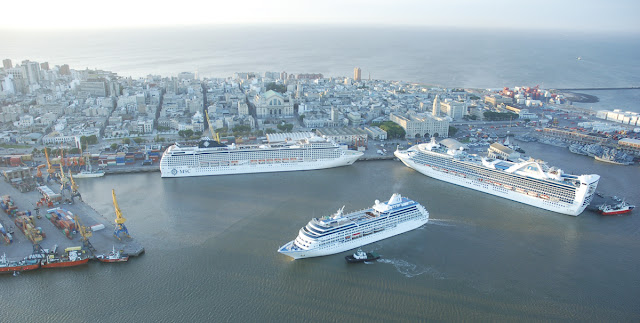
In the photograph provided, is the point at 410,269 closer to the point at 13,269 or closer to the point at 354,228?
the point at 354,228

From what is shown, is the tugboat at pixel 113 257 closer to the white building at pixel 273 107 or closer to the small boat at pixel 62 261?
the small boat at pixel 62 261

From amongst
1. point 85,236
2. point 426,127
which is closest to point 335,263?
point 85,236

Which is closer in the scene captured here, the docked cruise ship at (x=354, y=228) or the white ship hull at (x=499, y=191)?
the docked cruise ship at (x=354, y=228)

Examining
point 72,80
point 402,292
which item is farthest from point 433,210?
point 72,80

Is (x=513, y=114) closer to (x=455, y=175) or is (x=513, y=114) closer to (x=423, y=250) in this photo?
(x=455, y=175)

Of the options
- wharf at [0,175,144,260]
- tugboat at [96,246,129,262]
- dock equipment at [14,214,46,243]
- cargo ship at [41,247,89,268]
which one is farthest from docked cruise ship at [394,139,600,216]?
dock equipment at [14,214,46,243]

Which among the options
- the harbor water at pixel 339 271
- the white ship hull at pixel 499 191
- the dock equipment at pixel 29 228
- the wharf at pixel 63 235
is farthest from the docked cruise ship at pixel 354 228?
the dock equipment at pixel 29 228

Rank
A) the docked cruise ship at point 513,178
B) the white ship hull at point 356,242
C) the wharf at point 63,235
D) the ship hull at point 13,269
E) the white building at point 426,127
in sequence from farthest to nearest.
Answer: the white building at point 426,127 → the docked cruise ship at point 513,178 → the wharf at point 63,235 → the white ship hull at point 356,242 → the ship hull at point 13,269
